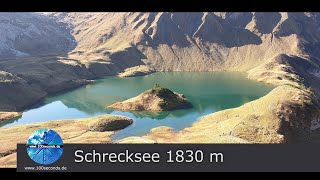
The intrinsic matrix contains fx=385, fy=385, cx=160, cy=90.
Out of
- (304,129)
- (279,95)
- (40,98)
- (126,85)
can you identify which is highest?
(126,85)

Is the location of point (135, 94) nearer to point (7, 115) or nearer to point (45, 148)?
point (7, 115)

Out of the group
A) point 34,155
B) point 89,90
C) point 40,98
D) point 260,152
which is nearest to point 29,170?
point 34,155

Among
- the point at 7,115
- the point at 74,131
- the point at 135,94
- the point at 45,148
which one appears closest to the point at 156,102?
the point at 135,94

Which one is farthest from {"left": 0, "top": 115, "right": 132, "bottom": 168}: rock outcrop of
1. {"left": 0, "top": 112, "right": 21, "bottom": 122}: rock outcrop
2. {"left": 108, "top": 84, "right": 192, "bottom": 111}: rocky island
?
{"left": 108, "top": 84, "right": 192, "bottom": 111}: rocky island

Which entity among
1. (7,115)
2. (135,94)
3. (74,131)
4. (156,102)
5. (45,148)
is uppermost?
(135,94)

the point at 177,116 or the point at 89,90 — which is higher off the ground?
the point at 89,90

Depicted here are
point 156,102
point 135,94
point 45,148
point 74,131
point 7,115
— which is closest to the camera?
point 45,148

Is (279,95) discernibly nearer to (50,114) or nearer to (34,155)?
(34,155)

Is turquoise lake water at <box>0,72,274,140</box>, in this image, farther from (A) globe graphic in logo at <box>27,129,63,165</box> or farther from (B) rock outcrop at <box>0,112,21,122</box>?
(A) globe graphic in logo at <box>27,129,63,165</box>

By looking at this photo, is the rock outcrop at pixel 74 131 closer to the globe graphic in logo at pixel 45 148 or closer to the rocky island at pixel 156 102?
the rocky island at pixel 156 102
